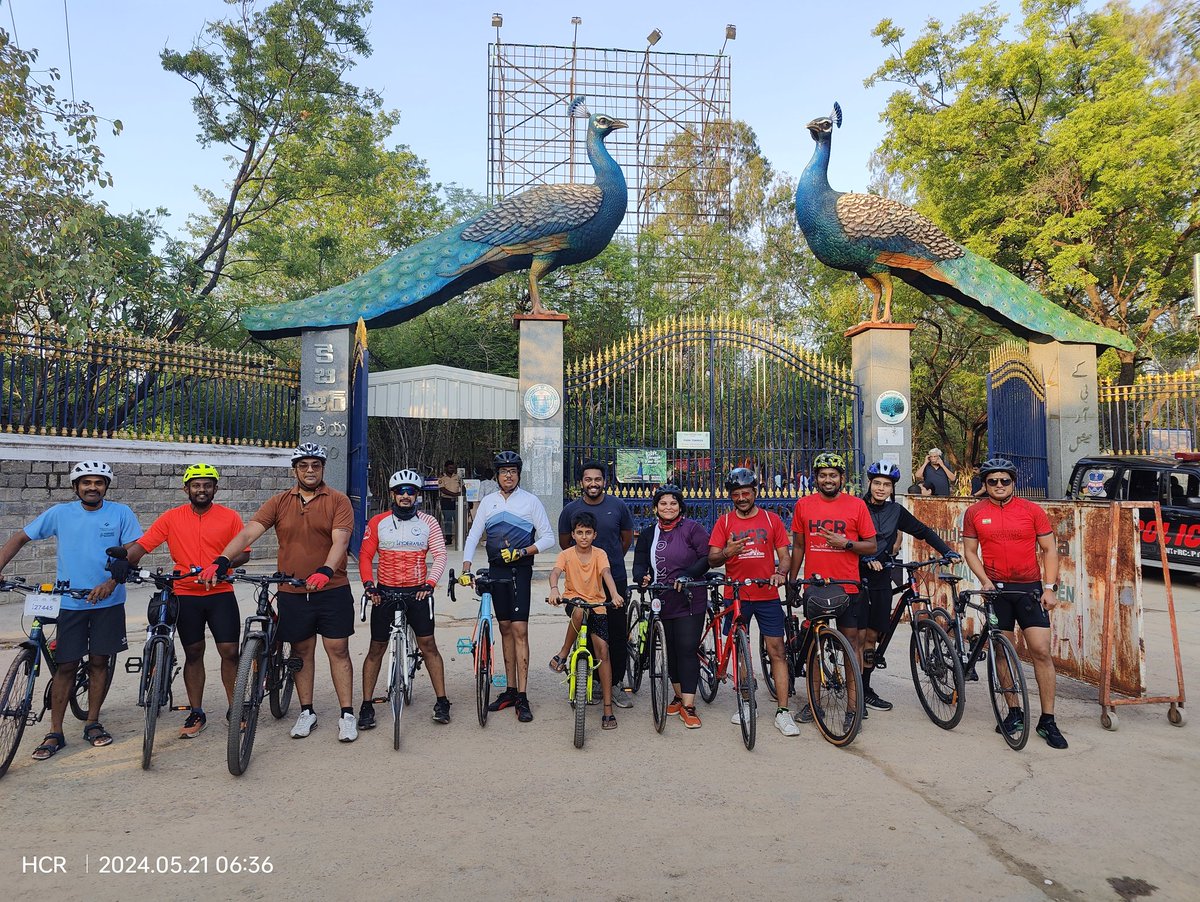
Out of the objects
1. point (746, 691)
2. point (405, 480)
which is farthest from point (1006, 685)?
point (405, 480)

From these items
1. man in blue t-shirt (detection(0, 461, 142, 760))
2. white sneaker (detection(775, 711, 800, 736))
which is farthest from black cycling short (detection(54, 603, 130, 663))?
white sneaker (detection(775, 711, 800, 736))

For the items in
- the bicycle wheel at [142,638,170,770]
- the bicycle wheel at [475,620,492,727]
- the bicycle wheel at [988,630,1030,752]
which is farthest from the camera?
the bicycle wheel at [475,620,492,727]

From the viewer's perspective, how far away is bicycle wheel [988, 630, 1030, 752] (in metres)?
4.81

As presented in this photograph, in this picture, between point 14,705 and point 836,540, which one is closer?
point 14,705

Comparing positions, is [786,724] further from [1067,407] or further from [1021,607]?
[1067,407]

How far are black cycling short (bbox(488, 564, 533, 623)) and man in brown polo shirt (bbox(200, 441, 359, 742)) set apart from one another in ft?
3.29

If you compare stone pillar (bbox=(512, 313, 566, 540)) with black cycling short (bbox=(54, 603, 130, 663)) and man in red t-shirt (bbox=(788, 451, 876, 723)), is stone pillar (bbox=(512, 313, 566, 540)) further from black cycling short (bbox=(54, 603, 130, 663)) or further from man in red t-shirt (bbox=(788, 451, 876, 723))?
black cycling short (bbox=(54, 603, 130, 663))

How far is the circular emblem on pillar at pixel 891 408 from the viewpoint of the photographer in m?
13.3

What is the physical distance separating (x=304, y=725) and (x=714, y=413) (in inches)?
371

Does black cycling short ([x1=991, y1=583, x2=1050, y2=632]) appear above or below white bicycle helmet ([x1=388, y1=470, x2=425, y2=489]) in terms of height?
below

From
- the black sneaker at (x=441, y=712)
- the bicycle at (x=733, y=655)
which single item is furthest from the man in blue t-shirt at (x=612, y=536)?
the black sneaker at (x=441, y=712)

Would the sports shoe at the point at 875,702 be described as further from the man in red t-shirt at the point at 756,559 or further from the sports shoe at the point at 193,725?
the sports shoe at the point at 193,725

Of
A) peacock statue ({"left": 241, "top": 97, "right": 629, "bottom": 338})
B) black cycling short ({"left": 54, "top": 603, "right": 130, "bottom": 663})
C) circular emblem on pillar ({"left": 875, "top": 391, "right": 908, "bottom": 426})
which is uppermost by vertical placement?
peacock statue ({"left": 241, "top": 97, "right": 629, "bottom": 338})

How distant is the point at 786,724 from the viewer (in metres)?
5.26
